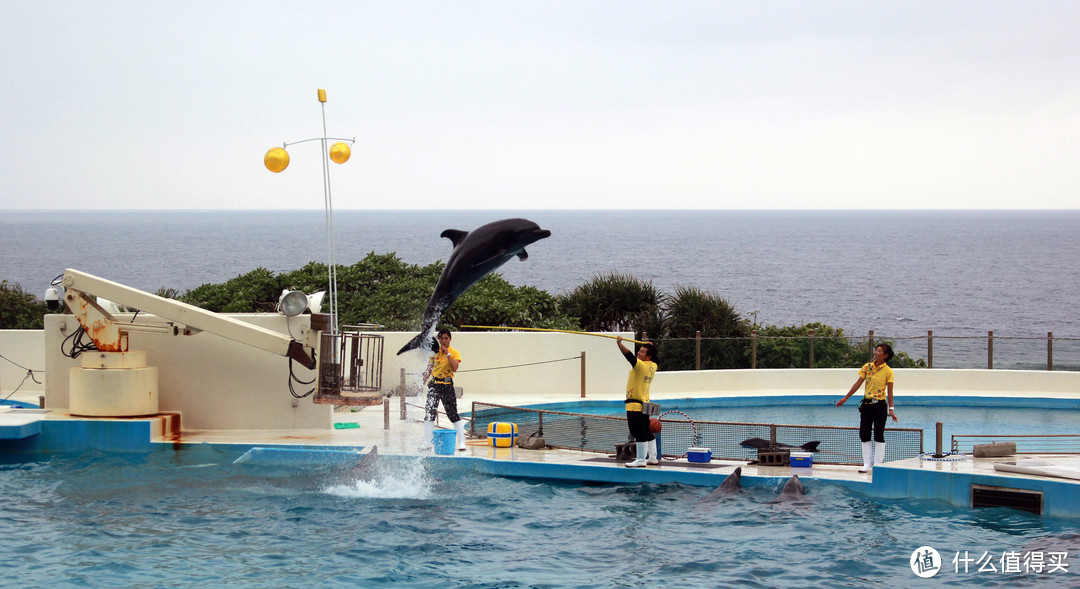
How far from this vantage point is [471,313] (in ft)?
65.5

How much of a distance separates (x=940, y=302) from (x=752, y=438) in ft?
244

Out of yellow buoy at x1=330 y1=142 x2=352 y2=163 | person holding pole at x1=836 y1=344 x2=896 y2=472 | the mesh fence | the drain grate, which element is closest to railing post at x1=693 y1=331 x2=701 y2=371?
the mesh fence

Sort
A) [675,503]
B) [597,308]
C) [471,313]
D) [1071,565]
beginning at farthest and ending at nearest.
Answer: [597,308], [471,313], [675,503], [1071,565]

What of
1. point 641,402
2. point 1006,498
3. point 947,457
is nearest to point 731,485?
point 641,402

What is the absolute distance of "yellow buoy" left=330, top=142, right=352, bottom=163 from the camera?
54.2 ft

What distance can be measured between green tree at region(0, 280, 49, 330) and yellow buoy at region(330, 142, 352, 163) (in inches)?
341

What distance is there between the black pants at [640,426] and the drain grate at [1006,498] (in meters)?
3.61

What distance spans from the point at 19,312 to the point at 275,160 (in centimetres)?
943

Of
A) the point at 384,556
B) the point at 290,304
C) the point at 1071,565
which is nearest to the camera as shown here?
the point at 1071,565

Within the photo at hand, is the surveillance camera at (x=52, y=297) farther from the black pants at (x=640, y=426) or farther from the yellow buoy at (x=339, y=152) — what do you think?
the black pants at (x=640, y=426)

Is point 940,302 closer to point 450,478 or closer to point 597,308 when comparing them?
point 597,308

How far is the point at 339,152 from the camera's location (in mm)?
16578

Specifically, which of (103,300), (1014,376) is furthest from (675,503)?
(1014,376)

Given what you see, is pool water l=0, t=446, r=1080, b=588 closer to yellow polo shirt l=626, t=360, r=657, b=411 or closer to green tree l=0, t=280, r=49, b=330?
yellow polo shirt l=626, t=360, r=657, b=411
